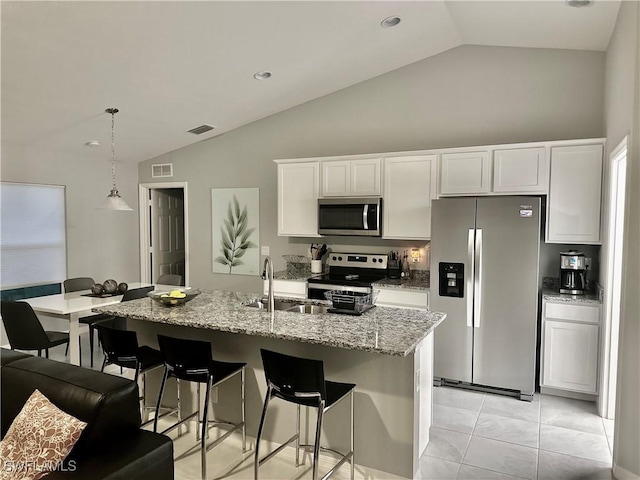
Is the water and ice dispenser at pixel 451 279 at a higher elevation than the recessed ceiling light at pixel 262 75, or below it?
below

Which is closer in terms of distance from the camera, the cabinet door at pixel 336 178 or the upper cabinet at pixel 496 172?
the upper cabinet at pixel 496 172

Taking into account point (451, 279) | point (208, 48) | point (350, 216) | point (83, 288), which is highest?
point (208, 48)

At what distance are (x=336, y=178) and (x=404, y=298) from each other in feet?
4.99

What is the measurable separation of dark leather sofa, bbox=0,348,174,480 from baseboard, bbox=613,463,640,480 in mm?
2496

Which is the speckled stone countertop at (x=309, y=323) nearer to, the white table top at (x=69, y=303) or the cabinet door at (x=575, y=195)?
the white table top at (x=69, y=303)

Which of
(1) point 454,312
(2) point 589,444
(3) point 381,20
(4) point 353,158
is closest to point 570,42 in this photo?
(3) point 381,20

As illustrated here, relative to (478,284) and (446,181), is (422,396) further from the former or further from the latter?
(446,181)

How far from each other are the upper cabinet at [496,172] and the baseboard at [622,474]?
7.31ft

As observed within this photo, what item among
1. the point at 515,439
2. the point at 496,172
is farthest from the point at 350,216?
the point at 515,439

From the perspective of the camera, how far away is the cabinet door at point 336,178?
4953mm

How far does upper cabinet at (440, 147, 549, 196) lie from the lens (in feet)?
13.2

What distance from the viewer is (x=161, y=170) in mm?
6547

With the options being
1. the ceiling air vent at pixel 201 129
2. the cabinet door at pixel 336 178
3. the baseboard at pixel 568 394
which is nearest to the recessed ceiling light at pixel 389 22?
the cabinet door at pixel 336 178

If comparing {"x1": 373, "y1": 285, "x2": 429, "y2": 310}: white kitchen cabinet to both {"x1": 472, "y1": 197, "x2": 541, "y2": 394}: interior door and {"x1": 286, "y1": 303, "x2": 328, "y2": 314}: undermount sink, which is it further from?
{"x1": 286, "y1": 303, "x2": 328, "y2": 314}: undermount sink
